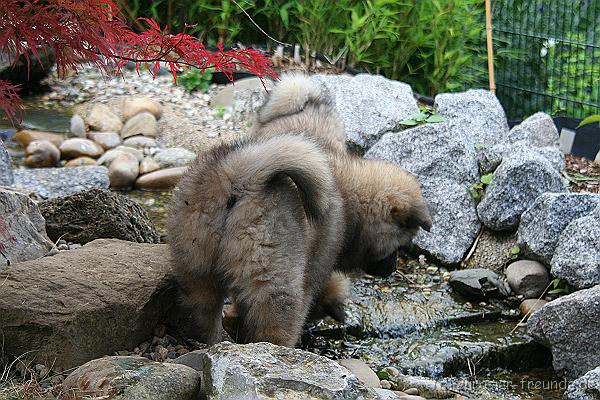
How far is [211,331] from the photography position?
14.3 feet

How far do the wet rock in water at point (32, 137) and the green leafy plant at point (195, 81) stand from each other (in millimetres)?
2023

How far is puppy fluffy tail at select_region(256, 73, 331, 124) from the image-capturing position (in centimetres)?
591

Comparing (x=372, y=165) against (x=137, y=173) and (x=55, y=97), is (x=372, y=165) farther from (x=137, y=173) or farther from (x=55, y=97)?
(x=55, y=97)

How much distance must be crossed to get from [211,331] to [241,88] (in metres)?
5.36

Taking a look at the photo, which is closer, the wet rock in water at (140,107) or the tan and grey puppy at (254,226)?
the tan and grey puppy at (254,226)

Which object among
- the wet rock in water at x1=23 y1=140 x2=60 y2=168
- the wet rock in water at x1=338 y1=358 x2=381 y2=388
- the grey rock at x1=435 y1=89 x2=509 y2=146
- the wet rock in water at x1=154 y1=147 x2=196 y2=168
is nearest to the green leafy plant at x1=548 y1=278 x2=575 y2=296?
the wet rock in water at x1=338 y1=358 x2=381 y2=388

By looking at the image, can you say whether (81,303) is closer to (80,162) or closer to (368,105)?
(80,162)

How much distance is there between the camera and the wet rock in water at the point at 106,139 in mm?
8234

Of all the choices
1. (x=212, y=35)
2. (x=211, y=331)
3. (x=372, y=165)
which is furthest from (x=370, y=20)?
(x=211, y=331)

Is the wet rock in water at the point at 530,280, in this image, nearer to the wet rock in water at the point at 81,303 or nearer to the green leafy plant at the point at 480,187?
the green leafy plant at the point at 480,187

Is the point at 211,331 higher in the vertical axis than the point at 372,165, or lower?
lower

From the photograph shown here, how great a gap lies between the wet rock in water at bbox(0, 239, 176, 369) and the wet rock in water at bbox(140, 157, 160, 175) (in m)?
3.05

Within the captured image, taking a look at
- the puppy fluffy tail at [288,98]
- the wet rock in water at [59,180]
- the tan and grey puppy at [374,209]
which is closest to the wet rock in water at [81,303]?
the tan and grey puppy at [374,209]

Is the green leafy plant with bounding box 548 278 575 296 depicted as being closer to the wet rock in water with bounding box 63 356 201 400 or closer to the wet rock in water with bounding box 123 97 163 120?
the wet rock in water with bounding box 63 356 201 400
